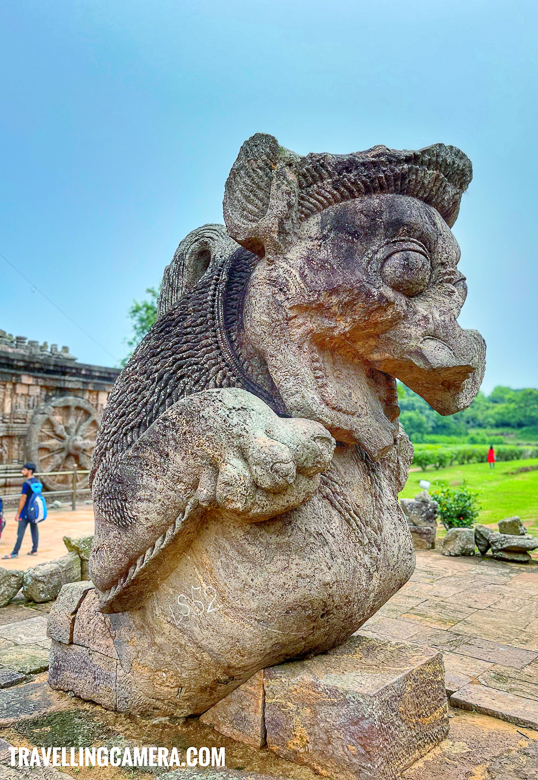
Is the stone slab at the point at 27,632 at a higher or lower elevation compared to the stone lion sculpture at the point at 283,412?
lower

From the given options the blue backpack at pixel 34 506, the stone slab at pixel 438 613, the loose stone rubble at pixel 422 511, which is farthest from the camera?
the loose stone rubble at pixel 422 511

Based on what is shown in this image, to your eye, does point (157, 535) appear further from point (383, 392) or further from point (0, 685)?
point (0, 685)

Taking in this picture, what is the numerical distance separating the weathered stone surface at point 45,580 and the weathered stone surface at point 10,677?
1796 mm

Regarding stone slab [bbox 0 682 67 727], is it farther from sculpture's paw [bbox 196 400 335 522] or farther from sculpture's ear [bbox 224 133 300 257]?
sculpture's ear [bbox 224 133 300 257]

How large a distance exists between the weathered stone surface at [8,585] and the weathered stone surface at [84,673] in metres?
2.38

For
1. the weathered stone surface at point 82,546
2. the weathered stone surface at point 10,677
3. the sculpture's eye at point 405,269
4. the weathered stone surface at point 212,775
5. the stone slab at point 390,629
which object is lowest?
the stone slab at point 390,629

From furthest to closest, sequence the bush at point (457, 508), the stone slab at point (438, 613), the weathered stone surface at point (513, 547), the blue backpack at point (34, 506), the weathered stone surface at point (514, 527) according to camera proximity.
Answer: the bush at point (457, 508) → the weathered stone surface at point (514, 527) → the blue backpack at point (34, 506) → the weathered stone surface at point (513, 547) → the stone slab at point (438, 613)

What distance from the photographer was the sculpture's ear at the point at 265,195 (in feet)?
6.21

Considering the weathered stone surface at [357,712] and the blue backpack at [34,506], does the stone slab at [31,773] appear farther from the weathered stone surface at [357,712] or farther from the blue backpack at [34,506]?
the blue backpack at [34,506]

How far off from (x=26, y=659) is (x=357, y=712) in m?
2.14

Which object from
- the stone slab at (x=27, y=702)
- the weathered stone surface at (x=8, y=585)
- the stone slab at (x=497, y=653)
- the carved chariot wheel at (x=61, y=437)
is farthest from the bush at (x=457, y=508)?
the carved chariot wheel at (x=61, y=437)

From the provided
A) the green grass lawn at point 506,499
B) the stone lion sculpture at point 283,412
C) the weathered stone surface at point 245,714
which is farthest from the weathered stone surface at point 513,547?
the weathered stone surface at point 245,714

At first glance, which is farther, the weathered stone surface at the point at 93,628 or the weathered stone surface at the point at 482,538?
the weathered stone surface at the point at 482,538

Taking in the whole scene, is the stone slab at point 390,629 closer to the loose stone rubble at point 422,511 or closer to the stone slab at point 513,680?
the stone slab at point 513,680
